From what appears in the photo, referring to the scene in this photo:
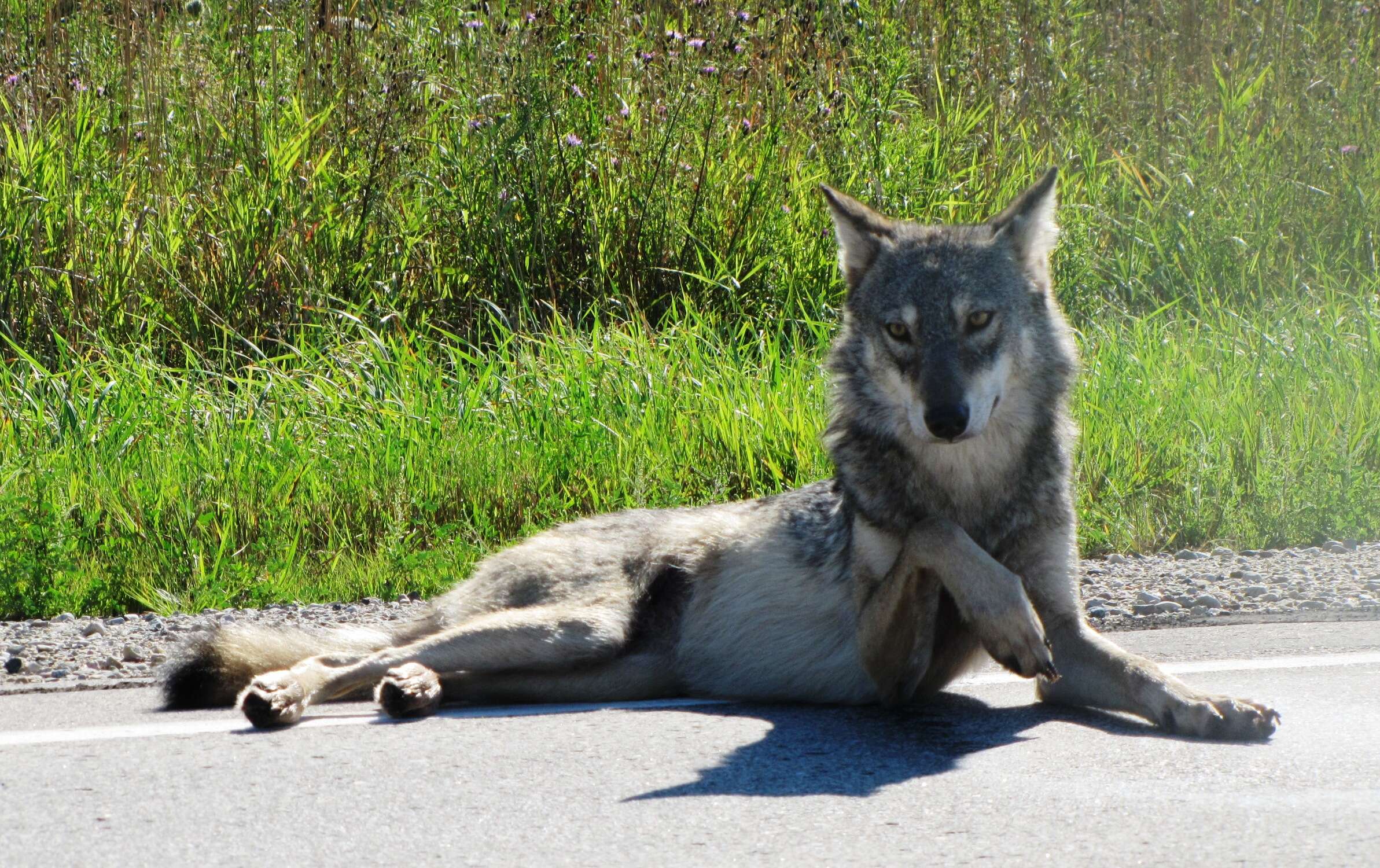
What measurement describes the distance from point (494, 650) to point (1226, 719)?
2086 mm

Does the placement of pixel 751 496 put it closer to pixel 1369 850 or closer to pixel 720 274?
pixel 720 274

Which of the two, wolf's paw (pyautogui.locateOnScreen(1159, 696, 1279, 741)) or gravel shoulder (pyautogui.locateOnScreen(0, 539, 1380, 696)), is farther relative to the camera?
gravel shoulder (pyautogui.locateOnScreen(0, 539, 1380, 696))

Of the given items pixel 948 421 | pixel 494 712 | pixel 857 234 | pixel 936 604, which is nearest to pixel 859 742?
pixel 936 604

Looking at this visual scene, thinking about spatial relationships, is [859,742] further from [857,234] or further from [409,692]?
[857,234]

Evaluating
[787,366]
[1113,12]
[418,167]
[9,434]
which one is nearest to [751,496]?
[787,366]

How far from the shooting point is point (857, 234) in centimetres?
502

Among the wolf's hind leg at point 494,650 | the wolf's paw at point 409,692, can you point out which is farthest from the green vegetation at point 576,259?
the wolf's paw at point 409,692

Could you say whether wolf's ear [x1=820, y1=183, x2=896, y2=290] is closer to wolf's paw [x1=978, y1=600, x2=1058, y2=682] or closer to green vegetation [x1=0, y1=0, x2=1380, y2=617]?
wolf's paw [x1=978, y1=600, x2=1058, y2=682]

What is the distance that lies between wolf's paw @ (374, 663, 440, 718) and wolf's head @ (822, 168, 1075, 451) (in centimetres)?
151

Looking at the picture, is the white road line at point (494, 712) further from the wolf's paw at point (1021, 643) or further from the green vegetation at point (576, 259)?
the green vegetation at point (576, 259)

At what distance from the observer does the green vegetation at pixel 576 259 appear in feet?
22.9

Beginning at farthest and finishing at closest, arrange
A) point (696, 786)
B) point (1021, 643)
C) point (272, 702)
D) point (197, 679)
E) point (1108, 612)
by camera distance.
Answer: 1. point (1108, 612)
2. point (197, 679)
3. point (272, 702)
4. point (1021, 643)
5. point (696, 786)

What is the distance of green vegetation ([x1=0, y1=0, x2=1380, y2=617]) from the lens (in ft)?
22.9

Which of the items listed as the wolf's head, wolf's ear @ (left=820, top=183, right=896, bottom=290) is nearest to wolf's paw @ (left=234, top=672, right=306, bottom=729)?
the wolf's head
